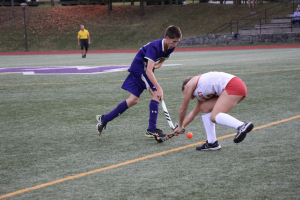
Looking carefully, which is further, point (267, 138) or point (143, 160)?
point (267, 138)

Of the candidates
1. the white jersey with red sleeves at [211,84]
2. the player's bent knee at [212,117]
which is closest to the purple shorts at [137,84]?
the white jersey with red sleeves at [211,84]

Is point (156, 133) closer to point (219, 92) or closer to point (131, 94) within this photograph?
point (131, 94)

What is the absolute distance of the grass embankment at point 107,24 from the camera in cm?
4081

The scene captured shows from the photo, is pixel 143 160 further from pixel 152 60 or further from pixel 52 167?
pixel 152 60

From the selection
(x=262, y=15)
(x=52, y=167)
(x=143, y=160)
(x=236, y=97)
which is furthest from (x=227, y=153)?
(x=262, y=15)

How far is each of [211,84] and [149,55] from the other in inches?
42.2

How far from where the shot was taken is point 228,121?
13.6 feet

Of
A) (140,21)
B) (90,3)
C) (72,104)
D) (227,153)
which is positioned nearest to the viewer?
(227,153)

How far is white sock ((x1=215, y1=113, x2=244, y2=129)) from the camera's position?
4.13m

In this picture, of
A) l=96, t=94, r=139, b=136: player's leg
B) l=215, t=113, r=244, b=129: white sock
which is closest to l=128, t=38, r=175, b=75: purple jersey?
l=96, t=94, r=139, b=136: player's leg

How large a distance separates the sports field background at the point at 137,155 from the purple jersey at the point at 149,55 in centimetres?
100

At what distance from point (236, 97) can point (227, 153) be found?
692 mm

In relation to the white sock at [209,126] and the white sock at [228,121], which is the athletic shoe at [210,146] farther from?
the white sock at [228,121]

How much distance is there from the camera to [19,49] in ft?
132
